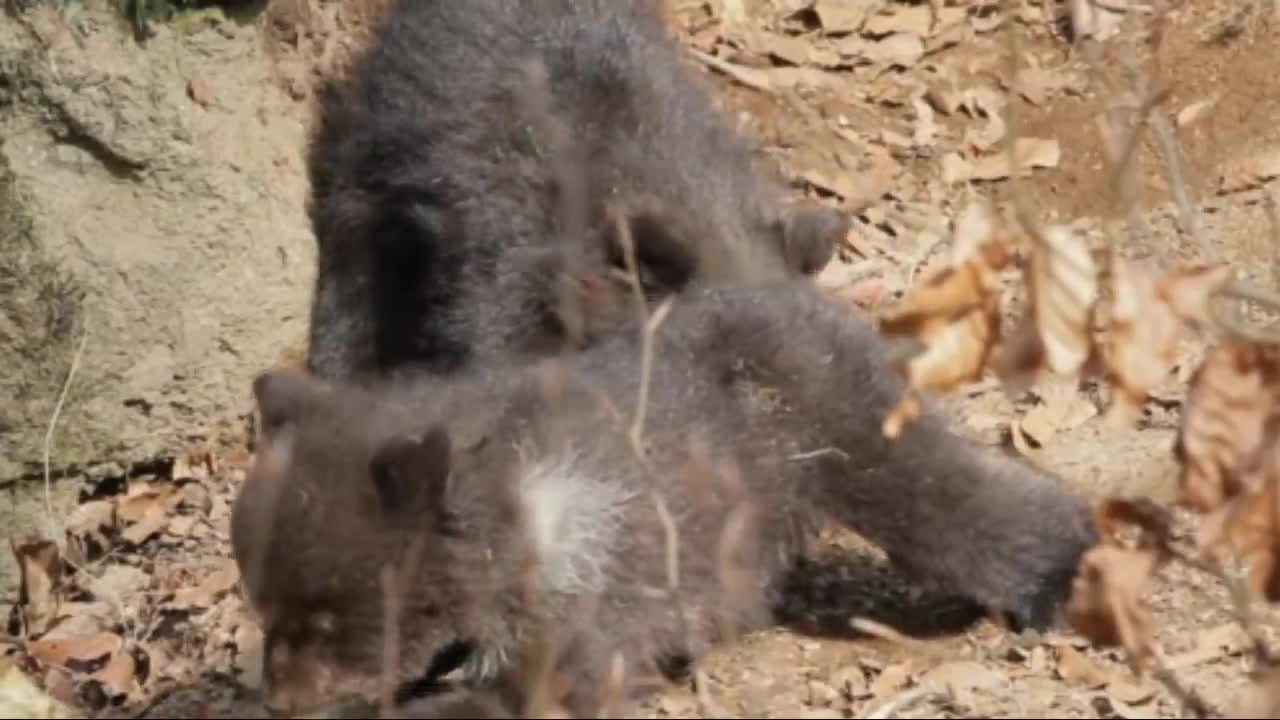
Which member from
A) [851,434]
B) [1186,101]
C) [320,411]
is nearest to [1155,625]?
[851,434]

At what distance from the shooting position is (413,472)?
568 cm

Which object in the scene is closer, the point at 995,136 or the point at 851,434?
the point at 851,434

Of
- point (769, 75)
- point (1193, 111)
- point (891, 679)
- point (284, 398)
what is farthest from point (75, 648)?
point (1193, 111)

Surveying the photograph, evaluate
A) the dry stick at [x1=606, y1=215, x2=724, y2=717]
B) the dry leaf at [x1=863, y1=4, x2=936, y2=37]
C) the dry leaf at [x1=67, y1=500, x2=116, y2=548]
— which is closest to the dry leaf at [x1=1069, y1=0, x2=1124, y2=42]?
the dry leaf at [x1=863, y1=4, x2=936, y2=37]

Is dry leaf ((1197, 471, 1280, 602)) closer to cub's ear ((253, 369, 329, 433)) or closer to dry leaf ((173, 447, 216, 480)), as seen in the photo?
cub's ear ((253, 369, 329, 433))

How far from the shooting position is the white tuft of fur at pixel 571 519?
19.8 ft

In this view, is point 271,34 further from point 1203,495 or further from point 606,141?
point 1203,495

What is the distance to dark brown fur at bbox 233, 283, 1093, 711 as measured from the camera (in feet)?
18.8

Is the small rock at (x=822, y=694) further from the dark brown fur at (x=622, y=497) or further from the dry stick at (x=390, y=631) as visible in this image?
the dry stick at (x=390, y=631)

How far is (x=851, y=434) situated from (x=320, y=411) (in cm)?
152

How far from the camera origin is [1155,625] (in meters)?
6.57

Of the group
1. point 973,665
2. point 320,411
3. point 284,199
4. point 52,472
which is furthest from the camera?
point 284,199

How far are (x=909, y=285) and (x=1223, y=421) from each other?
3.68 meters

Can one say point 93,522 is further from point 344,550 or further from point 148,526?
point 344,550
